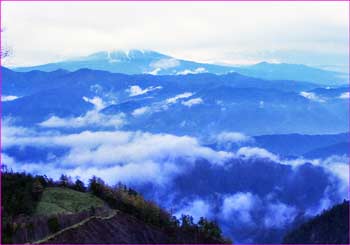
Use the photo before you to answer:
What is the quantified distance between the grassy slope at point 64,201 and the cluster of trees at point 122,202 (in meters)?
0.34

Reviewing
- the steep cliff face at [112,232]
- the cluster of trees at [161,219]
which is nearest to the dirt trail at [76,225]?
the steep cliff face at [112,232]

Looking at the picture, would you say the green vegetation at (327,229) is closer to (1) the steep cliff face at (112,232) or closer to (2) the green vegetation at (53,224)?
(1) the steep cliff face at (112,232)

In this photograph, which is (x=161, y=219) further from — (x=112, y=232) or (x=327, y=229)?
(x=327, y=229)

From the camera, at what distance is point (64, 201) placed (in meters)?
Result: 31.6

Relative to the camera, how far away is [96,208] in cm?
3072

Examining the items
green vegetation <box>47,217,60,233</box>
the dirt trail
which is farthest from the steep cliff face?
green vegetation <box>47,217,60,233</box>

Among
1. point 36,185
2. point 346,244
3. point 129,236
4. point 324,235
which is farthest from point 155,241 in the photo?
point 324,235

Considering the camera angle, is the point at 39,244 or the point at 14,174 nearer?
the point at 39,244

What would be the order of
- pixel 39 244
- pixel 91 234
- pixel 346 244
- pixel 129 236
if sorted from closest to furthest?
pixel 39 244 → pixel 91 234 → pixel 129 236 → pixel 346 244

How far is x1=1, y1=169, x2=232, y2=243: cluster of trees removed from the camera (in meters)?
30.4

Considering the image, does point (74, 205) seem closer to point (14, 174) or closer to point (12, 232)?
point (14, 174)

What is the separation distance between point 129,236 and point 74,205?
3065mm

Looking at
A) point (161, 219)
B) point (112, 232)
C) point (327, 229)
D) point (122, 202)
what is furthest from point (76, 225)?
point (327, 229)

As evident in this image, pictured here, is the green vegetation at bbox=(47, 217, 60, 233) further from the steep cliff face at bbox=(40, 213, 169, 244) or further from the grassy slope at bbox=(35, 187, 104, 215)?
the grassy slope at bbox=(35, 187, 104, 215)
